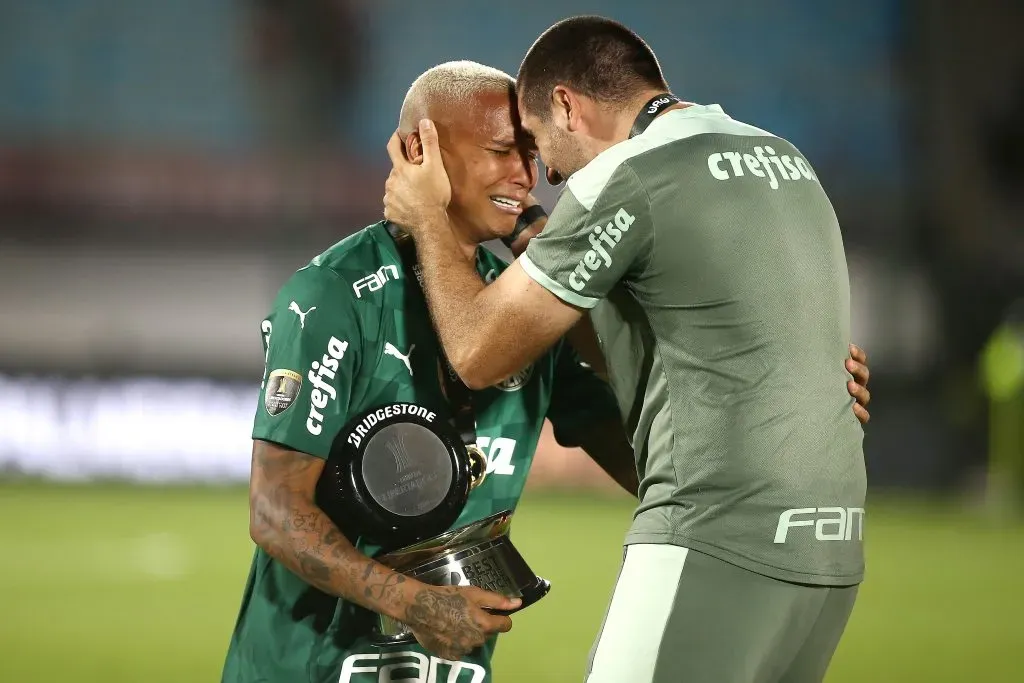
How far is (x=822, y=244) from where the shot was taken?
8.96ft

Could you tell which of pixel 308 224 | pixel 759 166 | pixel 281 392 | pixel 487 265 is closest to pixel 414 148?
pixel 487 265

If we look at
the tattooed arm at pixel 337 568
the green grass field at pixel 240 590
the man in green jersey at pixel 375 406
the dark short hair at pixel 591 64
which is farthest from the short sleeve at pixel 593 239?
the green grass field at pixel 240 590

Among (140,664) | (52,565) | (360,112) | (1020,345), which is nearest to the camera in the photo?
(140,664)

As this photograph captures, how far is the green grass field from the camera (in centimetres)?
738

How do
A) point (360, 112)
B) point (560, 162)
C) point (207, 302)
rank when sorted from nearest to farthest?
point (560, 162) < point (207, 302) < point (360, 112)

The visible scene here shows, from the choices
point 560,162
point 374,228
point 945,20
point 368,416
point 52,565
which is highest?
point 560,162

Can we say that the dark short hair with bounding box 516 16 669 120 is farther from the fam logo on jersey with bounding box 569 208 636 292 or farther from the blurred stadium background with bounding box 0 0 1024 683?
the blurred stadium background with bounding box 0 0 1024 683

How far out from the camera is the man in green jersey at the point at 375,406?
272 cm

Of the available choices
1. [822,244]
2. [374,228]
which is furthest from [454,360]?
[822,244]

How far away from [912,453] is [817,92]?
6.84m

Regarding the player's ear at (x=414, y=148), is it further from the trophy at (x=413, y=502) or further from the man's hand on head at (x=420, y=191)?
the trophy at (x=413, y=502)

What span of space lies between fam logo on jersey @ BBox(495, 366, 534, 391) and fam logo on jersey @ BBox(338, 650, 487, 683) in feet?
2.05

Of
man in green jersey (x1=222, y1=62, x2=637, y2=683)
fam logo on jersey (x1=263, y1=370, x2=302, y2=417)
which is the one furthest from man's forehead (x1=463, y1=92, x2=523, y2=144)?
fam logo on jersey (x1=263, y1=370, x2=302, y2=417)

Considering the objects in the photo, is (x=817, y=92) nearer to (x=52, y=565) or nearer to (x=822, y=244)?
(x=52, y=565)
